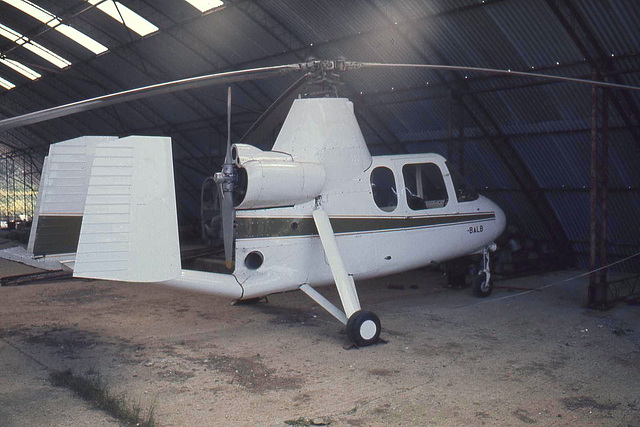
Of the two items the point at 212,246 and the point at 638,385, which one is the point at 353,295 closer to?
the point at 638,385

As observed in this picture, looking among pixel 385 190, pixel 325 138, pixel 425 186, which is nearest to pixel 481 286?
pixel 425 186

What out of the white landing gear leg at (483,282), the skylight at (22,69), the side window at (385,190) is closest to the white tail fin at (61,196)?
the side window at (385,190)

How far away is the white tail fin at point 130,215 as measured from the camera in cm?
652

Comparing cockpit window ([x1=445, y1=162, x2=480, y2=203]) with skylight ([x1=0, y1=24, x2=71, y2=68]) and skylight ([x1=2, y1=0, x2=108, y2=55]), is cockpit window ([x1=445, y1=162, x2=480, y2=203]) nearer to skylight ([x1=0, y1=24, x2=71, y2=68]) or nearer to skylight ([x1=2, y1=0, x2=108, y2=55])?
skylight ([x1=2, y1=0, x2=108, y2=55])

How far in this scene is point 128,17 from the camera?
18.9 m

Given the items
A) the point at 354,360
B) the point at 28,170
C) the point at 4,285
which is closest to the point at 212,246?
the point at 4,285

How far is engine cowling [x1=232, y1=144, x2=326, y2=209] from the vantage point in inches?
320

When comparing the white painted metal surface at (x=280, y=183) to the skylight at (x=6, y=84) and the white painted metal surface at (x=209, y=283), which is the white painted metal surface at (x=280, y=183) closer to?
the white painted metal surface at (x=209, y=283)

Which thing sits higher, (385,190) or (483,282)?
(385,190)

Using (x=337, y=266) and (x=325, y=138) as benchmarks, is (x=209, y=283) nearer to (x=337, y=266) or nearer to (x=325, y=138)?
(x=337, y=266)

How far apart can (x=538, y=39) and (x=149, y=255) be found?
948 centimetres

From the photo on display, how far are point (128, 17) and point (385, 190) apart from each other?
13.2 meters

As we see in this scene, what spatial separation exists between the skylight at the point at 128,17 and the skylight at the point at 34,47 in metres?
5.95

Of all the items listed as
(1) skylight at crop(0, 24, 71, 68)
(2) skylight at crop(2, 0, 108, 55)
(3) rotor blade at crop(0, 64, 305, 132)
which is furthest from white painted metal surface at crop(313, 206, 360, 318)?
(1) skylight at crop(0, 24, 71, 68)
